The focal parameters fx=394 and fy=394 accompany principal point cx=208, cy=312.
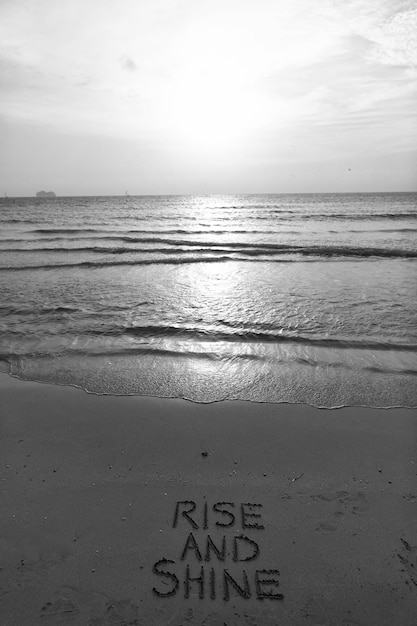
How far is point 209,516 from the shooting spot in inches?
134

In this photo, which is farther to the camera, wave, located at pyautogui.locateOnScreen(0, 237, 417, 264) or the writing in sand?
wave, located at pyautogui.locateOnScreen(0, 237, 417, 264)

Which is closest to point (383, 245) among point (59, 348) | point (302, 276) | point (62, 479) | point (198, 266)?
point (302, 276)

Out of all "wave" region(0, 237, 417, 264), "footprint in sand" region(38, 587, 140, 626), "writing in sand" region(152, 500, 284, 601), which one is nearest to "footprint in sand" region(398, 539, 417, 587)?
"writing in sand" region(152, 500, 284, 601)

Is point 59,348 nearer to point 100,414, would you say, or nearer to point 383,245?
point 100,414

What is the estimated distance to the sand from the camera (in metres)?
2.73

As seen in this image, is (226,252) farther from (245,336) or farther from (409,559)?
(409,559)

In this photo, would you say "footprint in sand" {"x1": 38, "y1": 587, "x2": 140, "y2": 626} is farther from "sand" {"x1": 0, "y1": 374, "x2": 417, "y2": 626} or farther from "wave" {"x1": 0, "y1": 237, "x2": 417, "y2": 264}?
"wave" {"x1": 0, "y1": 237, "x2": 417, "y2": 264}

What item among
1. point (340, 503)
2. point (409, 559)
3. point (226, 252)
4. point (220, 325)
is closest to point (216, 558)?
point (340, 503)

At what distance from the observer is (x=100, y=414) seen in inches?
199

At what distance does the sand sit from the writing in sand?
10 mm

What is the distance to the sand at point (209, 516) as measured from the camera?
108 inches

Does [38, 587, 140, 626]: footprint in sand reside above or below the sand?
below

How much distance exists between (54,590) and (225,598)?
→ 122 centimetres

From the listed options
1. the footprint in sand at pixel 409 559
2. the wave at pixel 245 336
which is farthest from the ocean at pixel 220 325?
the footprint in sand at pixel 409 559
